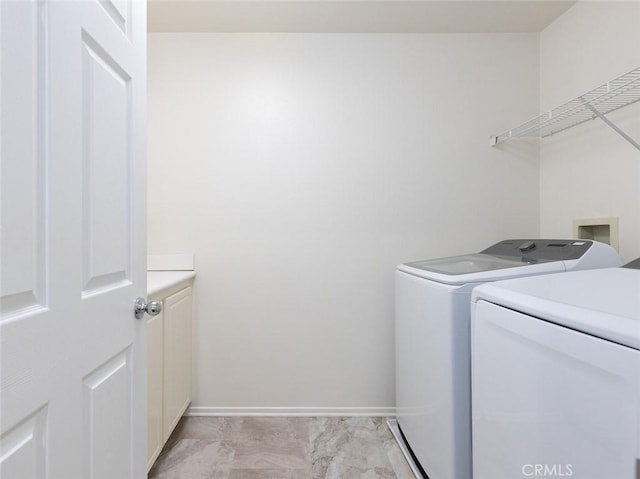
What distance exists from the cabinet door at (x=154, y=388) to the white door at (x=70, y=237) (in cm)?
46

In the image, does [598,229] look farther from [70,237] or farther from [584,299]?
[70,237]

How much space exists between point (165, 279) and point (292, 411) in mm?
1083

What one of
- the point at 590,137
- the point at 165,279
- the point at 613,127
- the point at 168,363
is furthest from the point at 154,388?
the point at 590,137

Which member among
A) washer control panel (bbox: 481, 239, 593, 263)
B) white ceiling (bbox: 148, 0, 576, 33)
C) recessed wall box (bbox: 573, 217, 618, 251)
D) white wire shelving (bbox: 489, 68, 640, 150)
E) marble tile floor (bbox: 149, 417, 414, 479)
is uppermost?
white ceiling (bbox: 148, 0, 576, 33)

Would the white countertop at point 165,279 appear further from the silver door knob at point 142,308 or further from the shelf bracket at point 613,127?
the shelf bracket at point 613,127

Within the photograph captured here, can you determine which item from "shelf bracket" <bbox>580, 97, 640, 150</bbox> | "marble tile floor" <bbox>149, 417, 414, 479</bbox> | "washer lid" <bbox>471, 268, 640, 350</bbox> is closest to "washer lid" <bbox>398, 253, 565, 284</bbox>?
"washer lid" <bbox>471, 268, 640, 350</bbox>

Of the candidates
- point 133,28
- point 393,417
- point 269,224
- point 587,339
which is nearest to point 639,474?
point 587,339

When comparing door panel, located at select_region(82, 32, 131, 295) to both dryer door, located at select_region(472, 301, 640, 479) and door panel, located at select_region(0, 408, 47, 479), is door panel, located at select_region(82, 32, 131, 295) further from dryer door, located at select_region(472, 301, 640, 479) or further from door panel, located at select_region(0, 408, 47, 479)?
dryer door, located at select_region(472, 301, 640, 479)

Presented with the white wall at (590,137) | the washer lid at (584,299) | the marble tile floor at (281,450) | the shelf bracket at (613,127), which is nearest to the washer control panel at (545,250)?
the washer lid at (584,299)

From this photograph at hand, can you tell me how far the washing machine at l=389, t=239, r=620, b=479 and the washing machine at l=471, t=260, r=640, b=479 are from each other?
164 millimetres

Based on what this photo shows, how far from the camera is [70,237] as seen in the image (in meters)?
0.66

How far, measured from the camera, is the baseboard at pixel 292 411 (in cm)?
203

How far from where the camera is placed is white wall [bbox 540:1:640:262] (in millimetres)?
1506

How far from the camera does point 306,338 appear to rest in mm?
2061
